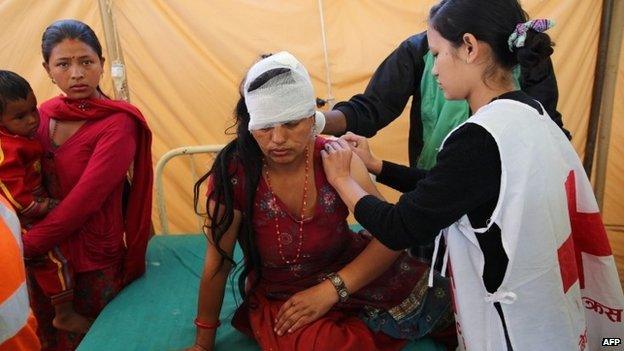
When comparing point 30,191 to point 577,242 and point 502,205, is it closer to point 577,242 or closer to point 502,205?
point 502,205

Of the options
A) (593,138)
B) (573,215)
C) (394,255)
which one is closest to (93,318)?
(394,255)

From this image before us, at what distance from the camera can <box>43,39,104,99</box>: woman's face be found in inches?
69.9

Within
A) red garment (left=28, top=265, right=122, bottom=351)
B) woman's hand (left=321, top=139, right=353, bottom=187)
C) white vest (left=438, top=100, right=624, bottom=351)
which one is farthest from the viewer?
red garment (left=28, top=265, right=122, bottom=351)

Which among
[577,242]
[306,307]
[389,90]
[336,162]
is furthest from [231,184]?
[577,242]

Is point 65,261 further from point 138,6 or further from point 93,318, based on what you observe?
point 138,6

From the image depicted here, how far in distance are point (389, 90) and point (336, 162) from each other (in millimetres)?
672

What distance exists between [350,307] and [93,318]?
1154 mm

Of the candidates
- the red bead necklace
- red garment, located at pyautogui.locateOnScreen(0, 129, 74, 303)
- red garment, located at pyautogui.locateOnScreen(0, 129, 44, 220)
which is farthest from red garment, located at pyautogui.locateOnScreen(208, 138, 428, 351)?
red garment, located at pyautogui.locateOnScreen(0, 129, 44, 220)

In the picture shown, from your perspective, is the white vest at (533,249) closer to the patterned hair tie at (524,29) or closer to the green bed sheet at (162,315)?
the patterned hair tie at (524,29)

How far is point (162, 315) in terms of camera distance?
175cm

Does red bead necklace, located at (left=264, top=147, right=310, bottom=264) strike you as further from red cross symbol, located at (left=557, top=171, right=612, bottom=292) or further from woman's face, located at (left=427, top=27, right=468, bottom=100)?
red cross symbol, located at (left=557, top=171, right=612, bottom=292)

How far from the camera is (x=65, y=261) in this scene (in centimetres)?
182

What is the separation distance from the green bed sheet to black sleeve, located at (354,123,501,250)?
22.9 inches

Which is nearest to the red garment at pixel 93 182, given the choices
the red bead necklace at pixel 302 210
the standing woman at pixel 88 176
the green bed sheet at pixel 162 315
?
the standing woman at pixel 88 176
